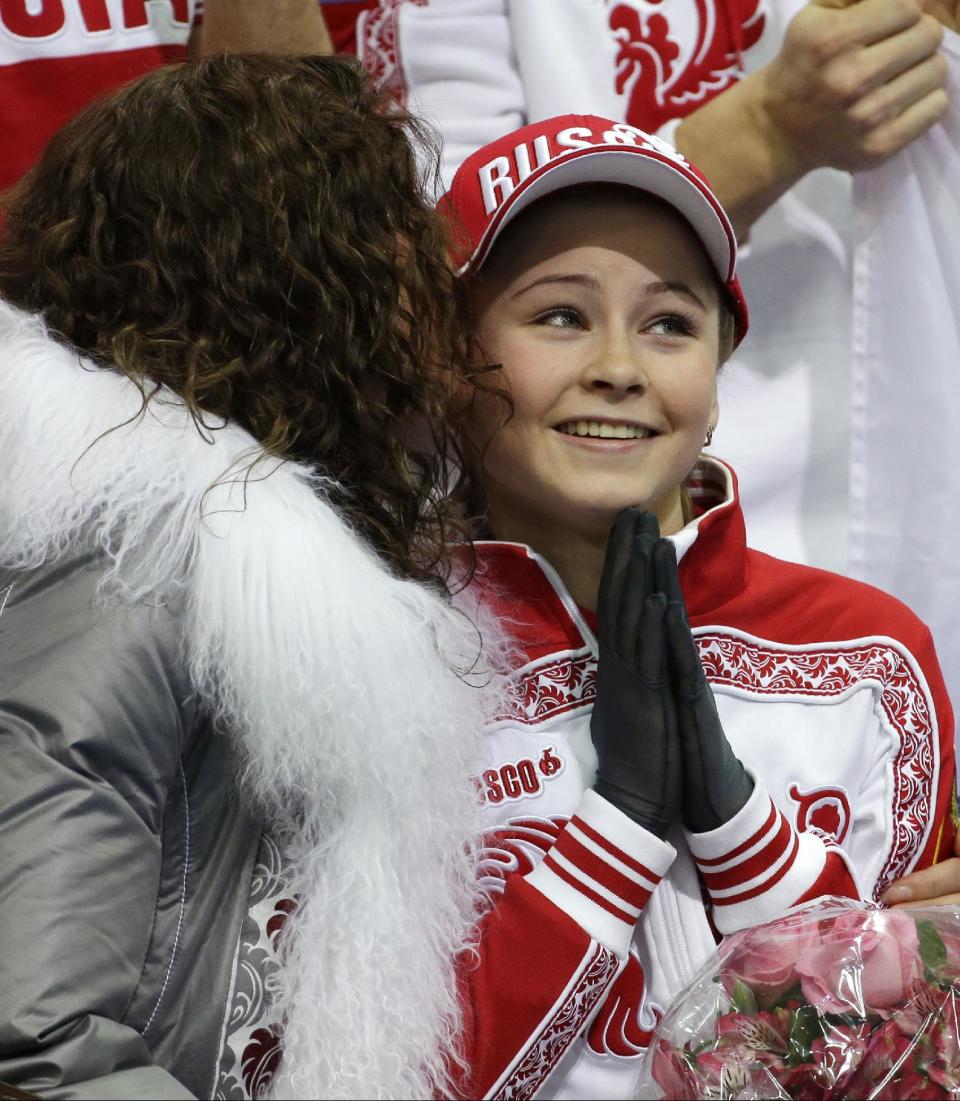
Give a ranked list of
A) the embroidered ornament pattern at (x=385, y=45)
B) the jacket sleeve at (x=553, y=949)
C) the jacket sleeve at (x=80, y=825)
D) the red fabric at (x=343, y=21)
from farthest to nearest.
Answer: the red fabric at (x=343, y=21) < the embroidered ornament pattern at (x=385, y=45) < the jacket sleeve at (x=553, y=949) < the jacket sleeve at (x=80, y=825)

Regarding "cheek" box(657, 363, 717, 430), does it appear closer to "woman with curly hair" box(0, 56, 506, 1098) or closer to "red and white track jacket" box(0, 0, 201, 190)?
"woman with curly hair" box(0, 56, 506, 1098)

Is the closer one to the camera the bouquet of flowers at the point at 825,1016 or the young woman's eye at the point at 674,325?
the bouquet of flowers at the point at 825,1016

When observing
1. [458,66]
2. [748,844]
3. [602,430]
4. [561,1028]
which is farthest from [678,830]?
[458,66]

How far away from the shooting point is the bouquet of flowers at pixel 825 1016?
99 cm

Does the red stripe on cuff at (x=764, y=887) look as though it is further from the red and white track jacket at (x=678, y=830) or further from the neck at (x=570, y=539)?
the neck at (x=570, y=539)

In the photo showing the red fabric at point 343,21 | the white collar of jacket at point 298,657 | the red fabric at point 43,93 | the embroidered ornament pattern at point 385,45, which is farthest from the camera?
the red fabric at point 343,21

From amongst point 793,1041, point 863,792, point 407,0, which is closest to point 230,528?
point 793,1041

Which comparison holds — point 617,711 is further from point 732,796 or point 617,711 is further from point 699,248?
point 699,248

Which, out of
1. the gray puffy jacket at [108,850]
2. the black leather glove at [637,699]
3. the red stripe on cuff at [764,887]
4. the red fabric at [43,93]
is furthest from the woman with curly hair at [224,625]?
the red fabric at [43,93]

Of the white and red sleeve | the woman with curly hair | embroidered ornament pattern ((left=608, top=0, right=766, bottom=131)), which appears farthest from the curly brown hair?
embroidered ornament pattern ((left=608, top=0, right=766, bottom=131))

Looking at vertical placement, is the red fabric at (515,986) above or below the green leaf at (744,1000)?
below

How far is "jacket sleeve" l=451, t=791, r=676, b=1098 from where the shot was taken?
116 cm

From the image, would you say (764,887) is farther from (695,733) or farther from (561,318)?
(561,318)

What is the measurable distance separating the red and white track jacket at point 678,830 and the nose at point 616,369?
140mm
